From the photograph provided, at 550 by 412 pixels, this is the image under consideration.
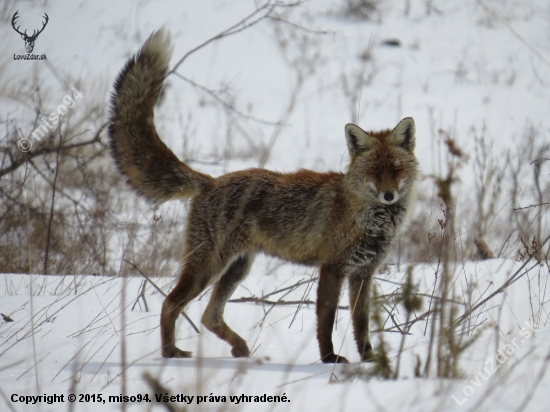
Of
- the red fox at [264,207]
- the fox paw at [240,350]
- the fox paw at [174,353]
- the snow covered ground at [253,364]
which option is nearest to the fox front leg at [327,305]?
the red fox at [264,207]

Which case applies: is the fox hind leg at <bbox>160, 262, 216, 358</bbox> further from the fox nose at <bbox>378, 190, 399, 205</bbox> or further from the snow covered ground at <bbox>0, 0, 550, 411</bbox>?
the fox nose at <bbox>378, 190, 399, 205</bbox>

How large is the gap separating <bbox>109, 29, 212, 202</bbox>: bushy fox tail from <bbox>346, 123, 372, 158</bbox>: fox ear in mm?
1432

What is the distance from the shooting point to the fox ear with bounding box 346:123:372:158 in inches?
181

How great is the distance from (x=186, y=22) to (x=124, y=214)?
10.5 metres

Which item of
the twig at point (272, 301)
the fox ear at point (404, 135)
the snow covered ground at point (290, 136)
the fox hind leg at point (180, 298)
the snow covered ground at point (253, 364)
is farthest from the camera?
the twig at point (272, 301)

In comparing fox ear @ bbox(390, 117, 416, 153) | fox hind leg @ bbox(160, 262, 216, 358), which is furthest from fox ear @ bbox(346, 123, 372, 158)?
fox hind leg @ bbox(160, 262, 216, 358)

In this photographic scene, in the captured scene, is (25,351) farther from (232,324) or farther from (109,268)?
(109,268)

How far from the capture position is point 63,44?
15156 millimetres

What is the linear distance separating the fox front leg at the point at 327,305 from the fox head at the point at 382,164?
0.68 metres

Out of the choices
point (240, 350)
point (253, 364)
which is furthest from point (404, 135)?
point (253, 364)

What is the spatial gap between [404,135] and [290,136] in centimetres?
960

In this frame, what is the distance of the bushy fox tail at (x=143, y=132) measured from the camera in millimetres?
4770

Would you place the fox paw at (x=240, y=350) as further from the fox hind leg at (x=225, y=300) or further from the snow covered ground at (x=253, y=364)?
the snow covered ground at (x=253, y=364)

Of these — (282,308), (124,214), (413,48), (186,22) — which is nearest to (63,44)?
(186,22)
